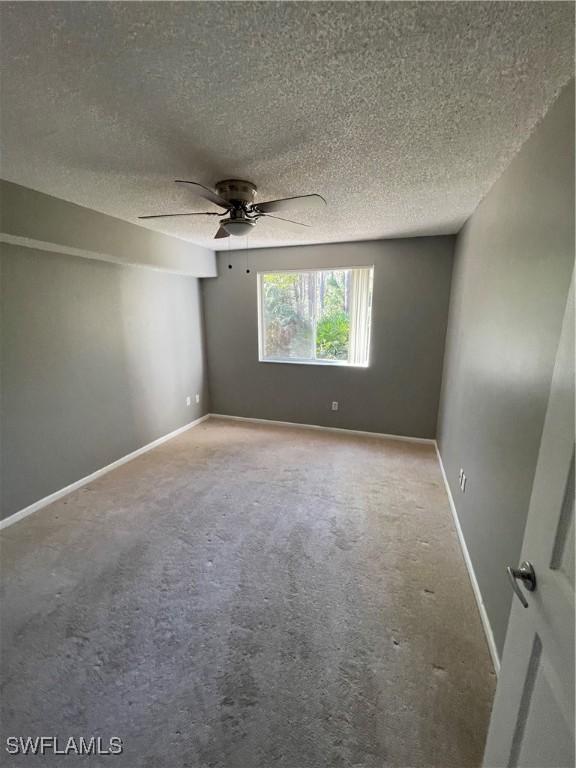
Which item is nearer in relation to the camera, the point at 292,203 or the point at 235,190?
the point at 292,203

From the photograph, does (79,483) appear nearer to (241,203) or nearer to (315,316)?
(241,203)

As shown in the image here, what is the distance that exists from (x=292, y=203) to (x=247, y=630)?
230 centimetres

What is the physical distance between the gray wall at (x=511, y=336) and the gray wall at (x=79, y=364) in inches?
125

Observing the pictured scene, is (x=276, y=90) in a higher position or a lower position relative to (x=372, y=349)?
higher

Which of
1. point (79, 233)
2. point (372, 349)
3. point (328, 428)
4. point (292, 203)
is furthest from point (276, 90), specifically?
point (328, 428)

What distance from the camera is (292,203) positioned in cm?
180

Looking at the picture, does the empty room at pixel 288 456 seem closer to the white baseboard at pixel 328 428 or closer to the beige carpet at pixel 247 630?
the beige carpet at pixel 247 630

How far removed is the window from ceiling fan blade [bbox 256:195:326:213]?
82.2 inches

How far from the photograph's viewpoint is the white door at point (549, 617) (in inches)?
23.9

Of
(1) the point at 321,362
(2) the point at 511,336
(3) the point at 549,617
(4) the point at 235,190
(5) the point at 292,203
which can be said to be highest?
(4) the point at 235,190

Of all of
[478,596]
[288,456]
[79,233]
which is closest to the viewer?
[478,596]

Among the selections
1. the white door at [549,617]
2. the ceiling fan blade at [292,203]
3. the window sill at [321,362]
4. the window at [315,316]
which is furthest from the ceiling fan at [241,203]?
the window sill at [321,362]

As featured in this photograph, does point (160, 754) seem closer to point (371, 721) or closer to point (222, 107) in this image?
point (371, 721)

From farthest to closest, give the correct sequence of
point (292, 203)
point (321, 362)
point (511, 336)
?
1. point (321, 362)
2. point (292, 203)
3. point (511, 336)
